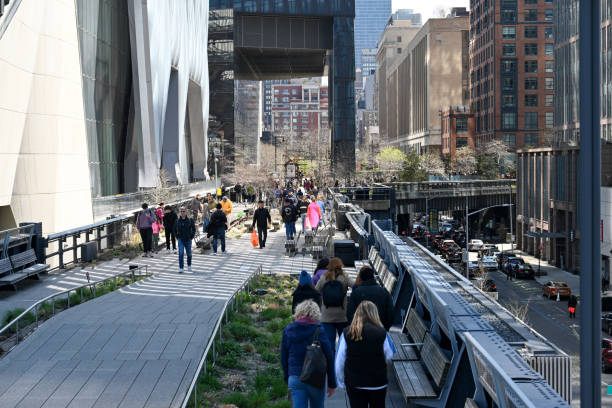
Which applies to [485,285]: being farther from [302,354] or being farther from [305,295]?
[302,354]

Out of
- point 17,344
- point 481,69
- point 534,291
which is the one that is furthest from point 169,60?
point 481,69

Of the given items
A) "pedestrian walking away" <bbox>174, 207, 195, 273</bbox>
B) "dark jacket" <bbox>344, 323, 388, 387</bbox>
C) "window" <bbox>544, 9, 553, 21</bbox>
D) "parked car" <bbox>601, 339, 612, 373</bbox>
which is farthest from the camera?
"window" <bbox>544, 9, 553, 21</bbox>

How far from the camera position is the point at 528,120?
121 m

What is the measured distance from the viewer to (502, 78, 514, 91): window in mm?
118375

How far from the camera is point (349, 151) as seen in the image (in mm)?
80625

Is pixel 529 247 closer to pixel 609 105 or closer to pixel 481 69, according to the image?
pixel 609 105

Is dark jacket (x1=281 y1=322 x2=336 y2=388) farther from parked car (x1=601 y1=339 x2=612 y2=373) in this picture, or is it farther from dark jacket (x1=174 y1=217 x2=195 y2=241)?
parked car (x1=601 y1=339 x2=612 y2=373)

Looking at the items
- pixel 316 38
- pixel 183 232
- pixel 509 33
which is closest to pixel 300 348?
pixel 183 232

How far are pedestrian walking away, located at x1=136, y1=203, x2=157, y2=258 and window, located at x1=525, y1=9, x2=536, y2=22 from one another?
108335 mm

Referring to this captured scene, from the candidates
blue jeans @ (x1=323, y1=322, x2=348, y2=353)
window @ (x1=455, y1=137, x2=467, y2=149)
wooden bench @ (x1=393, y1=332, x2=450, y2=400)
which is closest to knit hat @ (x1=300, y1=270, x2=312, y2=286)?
blue jeans @ (x1=323, y1=322, x2=348, y2=353)

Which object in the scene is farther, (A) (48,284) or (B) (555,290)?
(B) (555,290)

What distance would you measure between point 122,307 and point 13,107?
1289 cm

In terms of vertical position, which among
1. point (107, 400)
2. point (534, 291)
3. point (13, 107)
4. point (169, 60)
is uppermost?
point (169, 60)

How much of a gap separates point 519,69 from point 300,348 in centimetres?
11893
